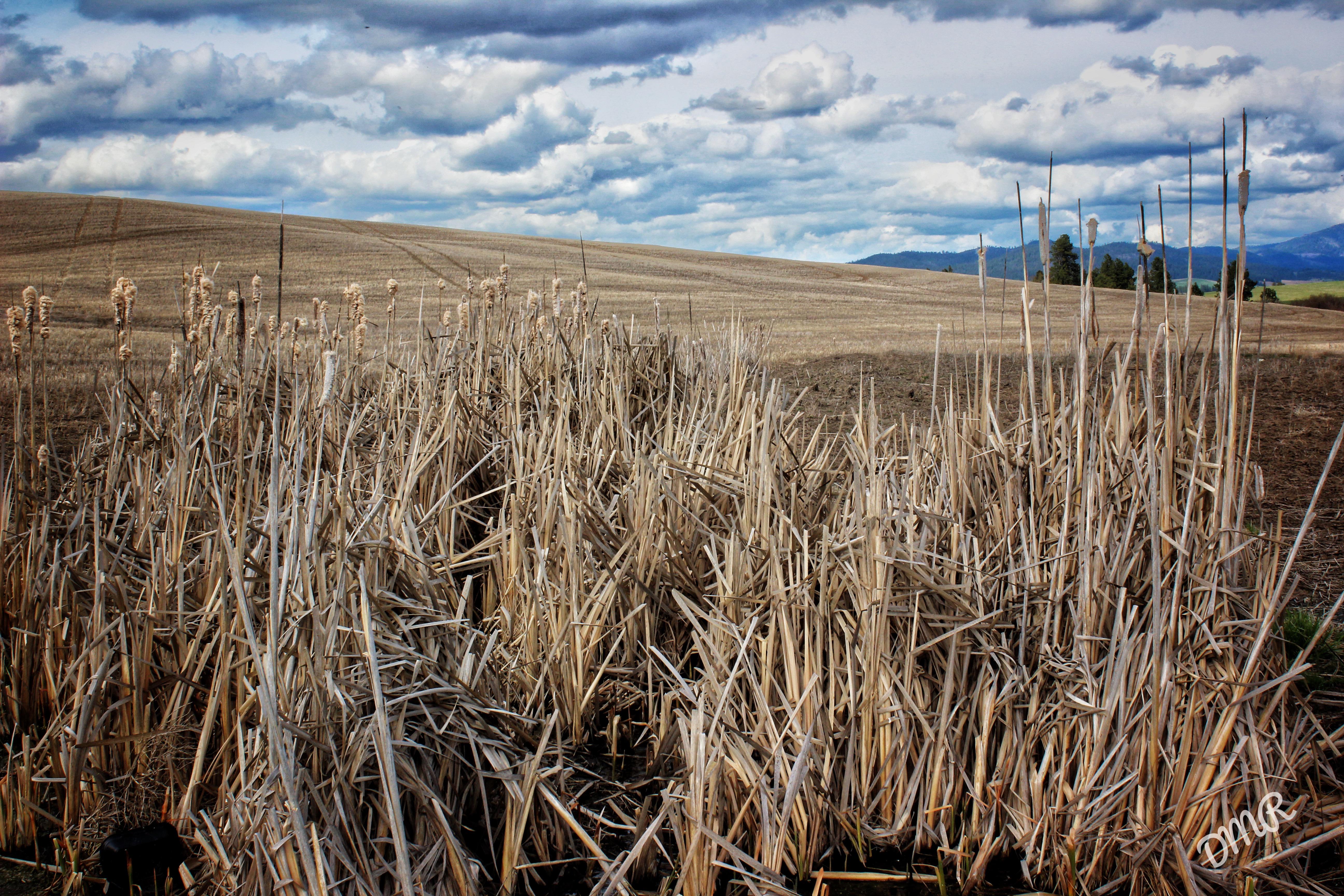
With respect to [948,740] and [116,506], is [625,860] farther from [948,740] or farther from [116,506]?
[116,506]

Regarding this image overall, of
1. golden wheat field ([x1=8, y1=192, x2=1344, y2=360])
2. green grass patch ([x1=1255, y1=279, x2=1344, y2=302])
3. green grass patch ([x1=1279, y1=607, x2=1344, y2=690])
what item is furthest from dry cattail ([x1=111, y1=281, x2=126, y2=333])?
green grass patch ([x1=1255, y1=279, x2=1344, y2=302])

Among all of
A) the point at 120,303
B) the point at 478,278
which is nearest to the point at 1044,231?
the point at 120,303

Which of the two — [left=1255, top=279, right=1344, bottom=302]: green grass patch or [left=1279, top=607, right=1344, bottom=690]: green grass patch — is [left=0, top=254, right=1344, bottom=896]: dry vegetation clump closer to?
[left=1279, top=607, right=1344, bottom=690]: green grass patch

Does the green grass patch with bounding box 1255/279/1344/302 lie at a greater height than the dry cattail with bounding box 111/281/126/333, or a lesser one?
greater

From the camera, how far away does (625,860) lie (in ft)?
5.78

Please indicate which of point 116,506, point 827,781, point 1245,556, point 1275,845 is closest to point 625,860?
point 827,781

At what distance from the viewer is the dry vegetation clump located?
1.84m

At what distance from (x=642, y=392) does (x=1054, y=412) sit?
200cm

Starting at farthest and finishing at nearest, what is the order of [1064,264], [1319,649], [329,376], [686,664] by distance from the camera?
[1064,264]
[1319,649]
[686,664]
[329,376]

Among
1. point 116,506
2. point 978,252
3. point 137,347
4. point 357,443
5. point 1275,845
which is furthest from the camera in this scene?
point 137,347
